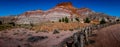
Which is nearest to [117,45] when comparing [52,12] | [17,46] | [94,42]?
[94,42]

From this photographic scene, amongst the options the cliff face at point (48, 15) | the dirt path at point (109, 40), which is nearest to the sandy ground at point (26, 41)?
the dirt path at point (109, 40)

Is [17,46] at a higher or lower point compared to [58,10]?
lower

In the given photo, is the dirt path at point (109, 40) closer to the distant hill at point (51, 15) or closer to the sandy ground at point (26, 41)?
the sandy ground at point (26, 41)

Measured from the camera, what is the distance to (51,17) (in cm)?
11650

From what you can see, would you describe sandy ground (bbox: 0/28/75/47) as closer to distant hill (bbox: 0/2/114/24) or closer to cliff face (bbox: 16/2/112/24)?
cliff face (bbox: 16/2/112/24)

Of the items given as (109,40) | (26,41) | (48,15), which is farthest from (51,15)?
(109,40)

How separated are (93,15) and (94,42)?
380 ft

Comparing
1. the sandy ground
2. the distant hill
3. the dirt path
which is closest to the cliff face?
the distant hill

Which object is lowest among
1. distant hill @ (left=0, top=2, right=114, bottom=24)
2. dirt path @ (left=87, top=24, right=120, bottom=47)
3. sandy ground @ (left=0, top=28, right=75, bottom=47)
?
sandy ground @ (left=0, top=28, right=75, bottom=47)

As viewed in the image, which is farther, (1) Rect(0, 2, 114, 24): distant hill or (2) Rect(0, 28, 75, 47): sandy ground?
(1) Rect(0, 2, 114, 24): distant hill

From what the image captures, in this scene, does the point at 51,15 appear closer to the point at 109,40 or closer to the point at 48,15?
the point at 48,15

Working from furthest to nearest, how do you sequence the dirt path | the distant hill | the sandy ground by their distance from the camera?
the distant hill → the sandy ground → the dirt path

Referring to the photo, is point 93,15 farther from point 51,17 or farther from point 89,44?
point 89,44

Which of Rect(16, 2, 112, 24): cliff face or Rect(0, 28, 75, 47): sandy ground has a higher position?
Rect(16, 2, 112, 24): cliff face
